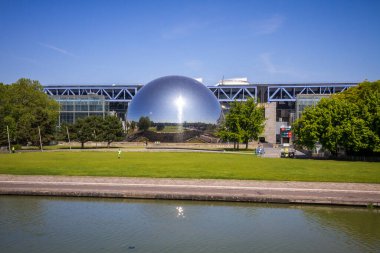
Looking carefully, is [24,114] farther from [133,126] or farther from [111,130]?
[133,126]

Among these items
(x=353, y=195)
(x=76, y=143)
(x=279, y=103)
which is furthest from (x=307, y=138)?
(x=279, y=103)

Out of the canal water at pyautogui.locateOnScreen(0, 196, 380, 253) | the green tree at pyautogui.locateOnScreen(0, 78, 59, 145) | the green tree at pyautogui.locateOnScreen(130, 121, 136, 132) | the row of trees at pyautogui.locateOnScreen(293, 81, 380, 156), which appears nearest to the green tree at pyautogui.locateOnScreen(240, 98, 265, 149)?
the row of trees at pyautogui.locateOnScreen(293, 81, 380, 156)

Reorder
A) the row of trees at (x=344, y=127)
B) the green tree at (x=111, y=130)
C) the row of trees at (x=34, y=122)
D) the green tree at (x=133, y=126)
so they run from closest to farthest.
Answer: the row of trees at (x=344, y=127), the row of trees at (x=34, y=122), the green tree at (x=111, y=130), the green tree at (x=133, y=126)

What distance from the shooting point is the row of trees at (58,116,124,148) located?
66812 millimetres

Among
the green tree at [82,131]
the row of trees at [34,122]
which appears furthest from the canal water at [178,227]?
the green tree at [82,131]

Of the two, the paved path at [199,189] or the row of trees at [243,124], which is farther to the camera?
the row of trees at [243,124]

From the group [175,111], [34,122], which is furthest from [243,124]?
[34,122]

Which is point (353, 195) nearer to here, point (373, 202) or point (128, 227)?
point (373, 202)

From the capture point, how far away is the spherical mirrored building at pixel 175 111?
68500 millimetres

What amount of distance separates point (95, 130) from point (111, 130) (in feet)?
8.77

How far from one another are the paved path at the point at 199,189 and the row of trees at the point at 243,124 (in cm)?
3623

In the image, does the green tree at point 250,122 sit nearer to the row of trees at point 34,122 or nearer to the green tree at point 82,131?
the row of trees at point 34,122

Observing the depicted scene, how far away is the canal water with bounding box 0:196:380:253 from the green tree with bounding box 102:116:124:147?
4963 centimetres

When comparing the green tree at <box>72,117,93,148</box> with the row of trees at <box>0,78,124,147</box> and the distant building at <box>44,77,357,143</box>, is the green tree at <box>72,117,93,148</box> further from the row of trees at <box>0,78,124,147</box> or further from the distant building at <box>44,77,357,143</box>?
the distant building at <box>44,77,357,143</box>
